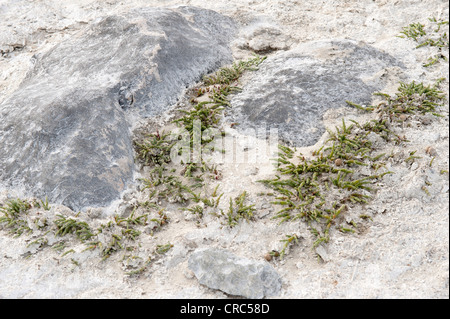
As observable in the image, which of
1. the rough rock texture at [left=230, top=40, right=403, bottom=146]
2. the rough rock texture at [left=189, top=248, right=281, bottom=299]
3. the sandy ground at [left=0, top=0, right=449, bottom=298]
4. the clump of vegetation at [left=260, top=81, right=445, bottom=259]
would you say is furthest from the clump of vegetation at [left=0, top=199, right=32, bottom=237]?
the rough rock texture at [left=230, top=40, right=403, bottom=146]

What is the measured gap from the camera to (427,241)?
13.2 feet

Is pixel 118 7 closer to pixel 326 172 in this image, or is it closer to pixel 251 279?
pixel 326 172

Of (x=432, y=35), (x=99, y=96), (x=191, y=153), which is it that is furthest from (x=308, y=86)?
(x=99, y=96)

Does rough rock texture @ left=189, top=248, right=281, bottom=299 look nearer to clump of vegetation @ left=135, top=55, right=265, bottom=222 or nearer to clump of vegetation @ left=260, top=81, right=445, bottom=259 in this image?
clump of vegetation @ left=260, top=81, right=445, bottom=259

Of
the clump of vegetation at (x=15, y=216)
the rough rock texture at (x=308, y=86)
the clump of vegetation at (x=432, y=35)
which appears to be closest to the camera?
the clump of vegetation at (x=15, y=216)

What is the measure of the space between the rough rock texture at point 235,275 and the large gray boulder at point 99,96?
1.61 m

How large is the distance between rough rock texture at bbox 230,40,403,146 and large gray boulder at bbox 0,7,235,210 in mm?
1067

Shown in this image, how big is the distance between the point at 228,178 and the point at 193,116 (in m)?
1.24

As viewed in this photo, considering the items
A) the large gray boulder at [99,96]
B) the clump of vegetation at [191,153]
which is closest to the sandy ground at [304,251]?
the clump of vegetation at [191,153]

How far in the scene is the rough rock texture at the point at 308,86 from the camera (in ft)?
18.5

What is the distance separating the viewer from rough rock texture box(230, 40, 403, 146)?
5.64 metres

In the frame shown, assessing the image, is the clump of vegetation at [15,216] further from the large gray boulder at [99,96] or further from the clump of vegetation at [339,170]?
the clump of vegetation at [339,170]

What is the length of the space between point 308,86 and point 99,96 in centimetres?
299
